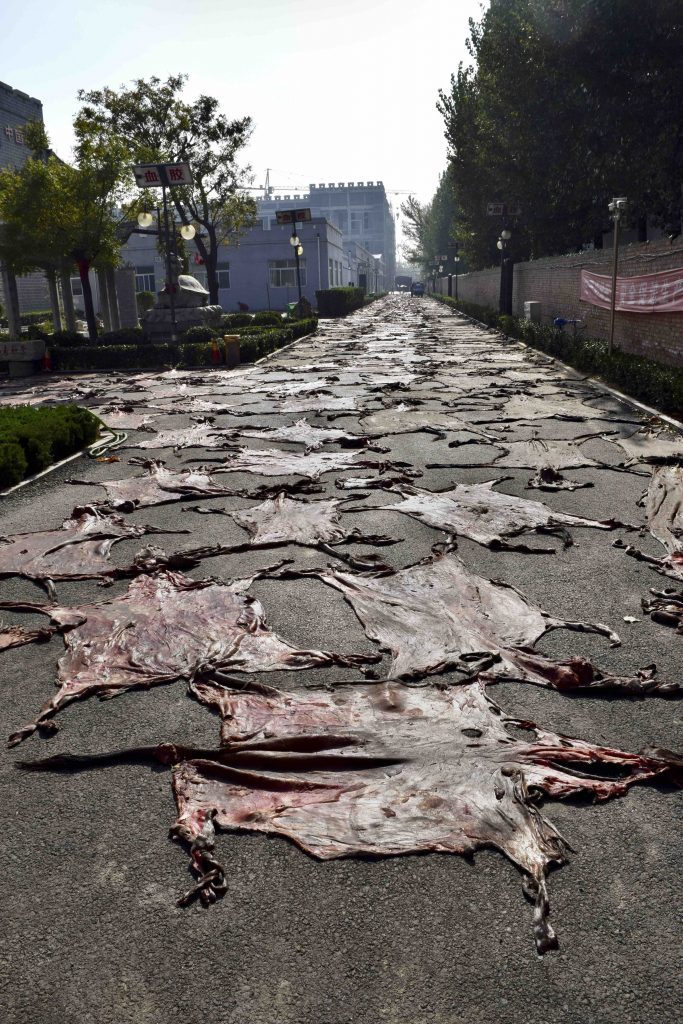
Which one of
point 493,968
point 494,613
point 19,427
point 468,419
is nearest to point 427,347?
point 468,419

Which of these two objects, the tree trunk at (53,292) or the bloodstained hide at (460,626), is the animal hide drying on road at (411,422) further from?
the tree trunk at (53,292)

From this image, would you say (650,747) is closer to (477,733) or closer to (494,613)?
(477,733)

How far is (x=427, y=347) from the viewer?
88.6ft

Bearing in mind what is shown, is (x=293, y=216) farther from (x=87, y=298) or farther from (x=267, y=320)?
(x=87, y=298)

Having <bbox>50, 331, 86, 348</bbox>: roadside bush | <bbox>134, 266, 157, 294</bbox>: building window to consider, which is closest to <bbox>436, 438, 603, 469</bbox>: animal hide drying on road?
<bbox>50, 331, 86, 348</bbox>: roadside bush

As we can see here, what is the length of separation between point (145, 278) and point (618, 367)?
63.3 meters

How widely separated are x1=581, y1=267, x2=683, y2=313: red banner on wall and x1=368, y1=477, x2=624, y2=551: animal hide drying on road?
8.36 m

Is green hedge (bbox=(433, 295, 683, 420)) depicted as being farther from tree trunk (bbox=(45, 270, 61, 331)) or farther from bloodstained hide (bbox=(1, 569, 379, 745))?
tree trunk (bbox=(45, 270, 61, 331))

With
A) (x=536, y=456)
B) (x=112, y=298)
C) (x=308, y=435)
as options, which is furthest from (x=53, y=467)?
(x=112, y=298)

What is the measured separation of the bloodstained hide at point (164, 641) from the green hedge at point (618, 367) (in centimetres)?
884

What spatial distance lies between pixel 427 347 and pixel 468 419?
1493 cm

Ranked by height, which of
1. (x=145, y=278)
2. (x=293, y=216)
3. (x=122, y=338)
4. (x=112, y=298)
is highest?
(x=293, y=216)

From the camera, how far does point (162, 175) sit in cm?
2416

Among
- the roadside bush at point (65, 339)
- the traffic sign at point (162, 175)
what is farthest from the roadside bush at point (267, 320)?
the traffic sign at point (162, 175)
